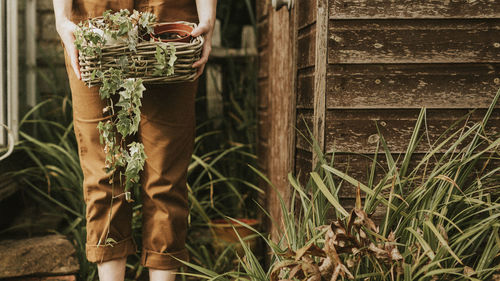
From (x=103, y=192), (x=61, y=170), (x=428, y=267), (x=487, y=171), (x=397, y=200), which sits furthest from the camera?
(x=61, y=170)

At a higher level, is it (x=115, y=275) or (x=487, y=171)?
(x=487, y=171)

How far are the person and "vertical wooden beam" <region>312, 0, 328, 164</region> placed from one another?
1.15 feet

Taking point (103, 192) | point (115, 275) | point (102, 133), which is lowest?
point (115, 275)

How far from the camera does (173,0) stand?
1.61 meters

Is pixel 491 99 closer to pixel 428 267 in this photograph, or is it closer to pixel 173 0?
pixel 428 267

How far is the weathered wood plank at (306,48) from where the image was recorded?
70.3 inches

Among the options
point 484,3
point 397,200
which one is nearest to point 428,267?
point 397,200

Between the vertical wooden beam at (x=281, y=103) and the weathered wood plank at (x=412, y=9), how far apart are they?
1.14ft

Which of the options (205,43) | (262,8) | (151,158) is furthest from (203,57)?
(262,8)

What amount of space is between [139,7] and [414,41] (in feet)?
2.92

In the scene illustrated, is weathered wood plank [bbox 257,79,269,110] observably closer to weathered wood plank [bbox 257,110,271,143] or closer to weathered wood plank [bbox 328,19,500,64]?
weathered wood plank [bbox 257,110,271,143]

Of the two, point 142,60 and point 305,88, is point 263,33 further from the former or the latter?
point 142,60

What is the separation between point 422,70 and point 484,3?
29 centimetres

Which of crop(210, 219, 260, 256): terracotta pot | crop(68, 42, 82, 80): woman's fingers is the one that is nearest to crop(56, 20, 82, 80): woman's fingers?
crop(68, 42, 82, 80): woman's fingers
